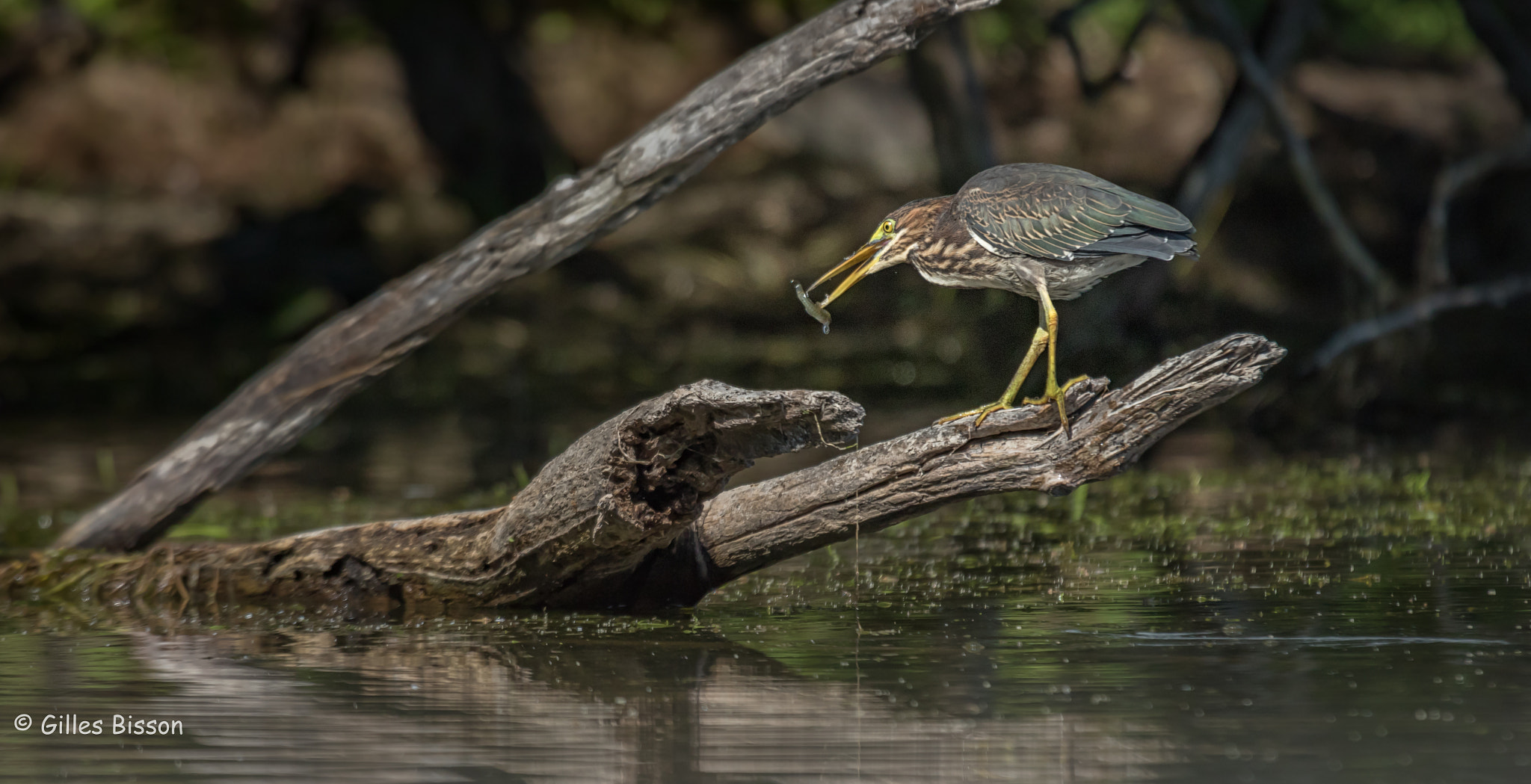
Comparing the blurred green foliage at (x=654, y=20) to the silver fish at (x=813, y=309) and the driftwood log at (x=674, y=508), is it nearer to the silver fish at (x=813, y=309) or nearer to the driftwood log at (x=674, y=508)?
the driftwood log at (x=674, y=508)

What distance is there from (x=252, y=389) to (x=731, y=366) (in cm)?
725

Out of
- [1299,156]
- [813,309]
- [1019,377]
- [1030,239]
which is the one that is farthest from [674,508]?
[1299,156]

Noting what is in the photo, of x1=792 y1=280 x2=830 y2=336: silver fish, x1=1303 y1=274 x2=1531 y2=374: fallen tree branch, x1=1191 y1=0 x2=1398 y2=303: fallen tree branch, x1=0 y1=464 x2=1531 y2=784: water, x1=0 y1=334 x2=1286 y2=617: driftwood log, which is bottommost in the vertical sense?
x1=0 y1=464 x2=1531 y2=784: water

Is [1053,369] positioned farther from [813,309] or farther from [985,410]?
[813,309]

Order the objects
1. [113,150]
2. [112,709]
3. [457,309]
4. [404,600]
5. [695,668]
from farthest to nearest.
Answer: [113,150] < [457,309] < [404,600] < [695,668] < [112,709]

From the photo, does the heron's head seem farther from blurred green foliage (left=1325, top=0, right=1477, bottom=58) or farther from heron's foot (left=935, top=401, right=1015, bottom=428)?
blurred green foliage (left=1325, top=0, right=1477, bottom=58)

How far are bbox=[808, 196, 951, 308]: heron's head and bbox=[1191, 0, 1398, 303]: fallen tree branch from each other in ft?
21.5

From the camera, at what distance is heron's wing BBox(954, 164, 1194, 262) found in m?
4.30

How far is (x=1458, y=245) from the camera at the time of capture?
1370 centimetres

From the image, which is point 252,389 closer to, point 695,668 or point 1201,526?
point 695,668

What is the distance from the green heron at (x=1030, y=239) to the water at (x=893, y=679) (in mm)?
804

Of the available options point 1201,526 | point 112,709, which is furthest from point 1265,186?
point 112,709

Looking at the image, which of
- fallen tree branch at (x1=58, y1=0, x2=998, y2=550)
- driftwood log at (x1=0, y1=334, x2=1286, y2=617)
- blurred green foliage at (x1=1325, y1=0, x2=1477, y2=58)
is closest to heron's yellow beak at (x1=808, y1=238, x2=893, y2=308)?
driftwood log at (x1=0, y1=334, x2=1286, y2=617)

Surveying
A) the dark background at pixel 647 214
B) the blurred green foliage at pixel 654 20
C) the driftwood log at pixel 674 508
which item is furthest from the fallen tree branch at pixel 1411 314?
the driftwood log at pixel 674 508
